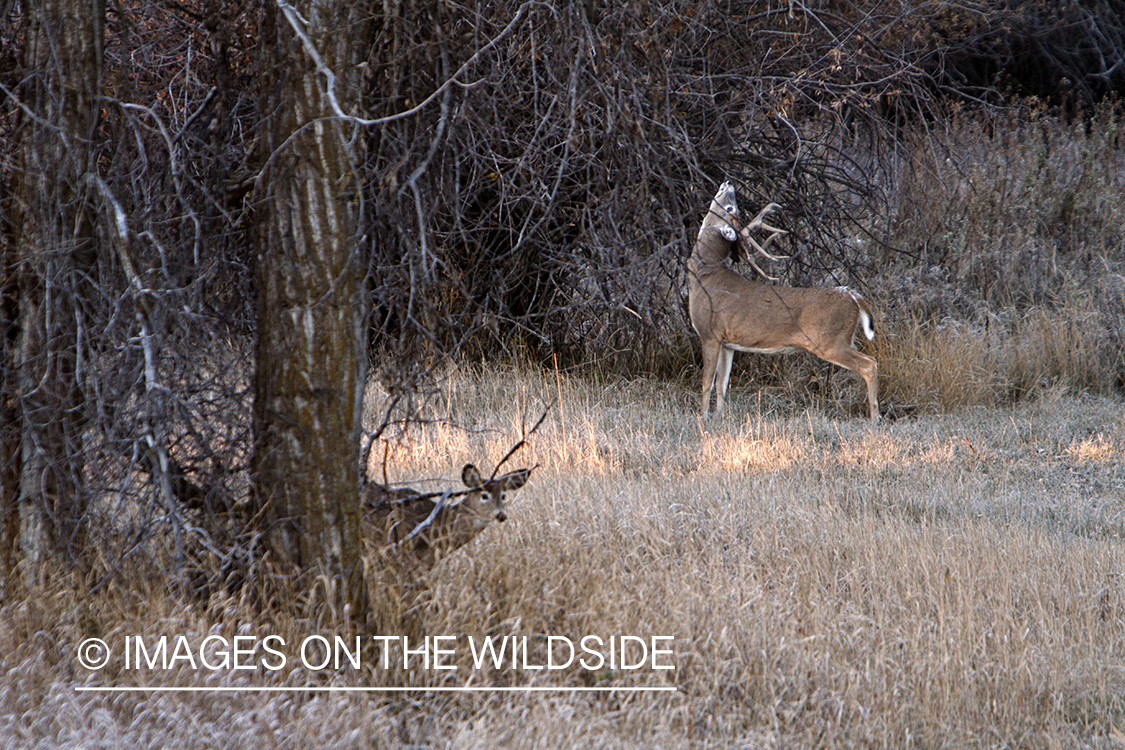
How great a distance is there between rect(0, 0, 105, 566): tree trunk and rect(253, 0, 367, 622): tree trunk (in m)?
0.71

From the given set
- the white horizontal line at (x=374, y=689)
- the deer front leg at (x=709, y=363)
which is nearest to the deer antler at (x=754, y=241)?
the deer front leg at (x=709, y=363)

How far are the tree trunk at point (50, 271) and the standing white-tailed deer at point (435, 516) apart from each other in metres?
0.98

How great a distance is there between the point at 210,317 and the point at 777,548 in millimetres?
2663

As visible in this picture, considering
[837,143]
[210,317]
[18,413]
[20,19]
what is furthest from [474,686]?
[837,143]

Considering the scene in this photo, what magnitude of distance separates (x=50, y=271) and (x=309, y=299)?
39.3 inches

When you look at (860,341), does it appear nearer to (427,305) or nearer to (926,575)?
(926,575)

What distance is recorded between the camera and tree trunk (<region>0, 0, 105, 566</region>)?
3.47 meters

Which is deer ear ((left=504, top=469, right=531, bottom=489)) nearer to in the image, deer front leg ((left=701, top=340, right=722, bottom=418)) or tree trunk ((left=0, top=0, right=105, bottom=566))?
tree trunk ((left=0, top=0, right=105, bottom=566))

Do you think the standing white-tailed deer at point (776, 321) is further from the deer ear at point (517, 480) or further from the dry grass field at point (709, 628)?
the deer ear at point (517, 480)

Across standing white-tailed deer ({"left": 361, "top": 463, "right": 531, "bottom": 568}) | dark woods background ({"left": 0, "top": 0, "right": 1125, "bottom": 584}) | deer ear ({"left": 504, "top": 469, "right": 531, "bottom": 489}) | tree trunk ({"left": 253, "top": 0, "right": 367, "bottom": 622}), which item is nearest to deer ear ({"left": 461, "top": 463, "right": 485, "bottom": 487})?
standing white-tailed deer ({"left": 361, "top": 463, "right": 531, "bottom": 568})

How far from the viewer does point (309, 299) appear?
3.15m

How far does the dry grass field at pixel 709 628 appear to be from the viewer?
308 cm

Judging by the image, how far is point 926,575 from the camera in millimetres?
4371

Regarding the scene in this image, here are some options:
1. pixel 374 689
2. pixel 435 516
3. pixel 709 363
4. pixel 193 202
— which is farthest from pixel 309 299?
pixel 709 363
